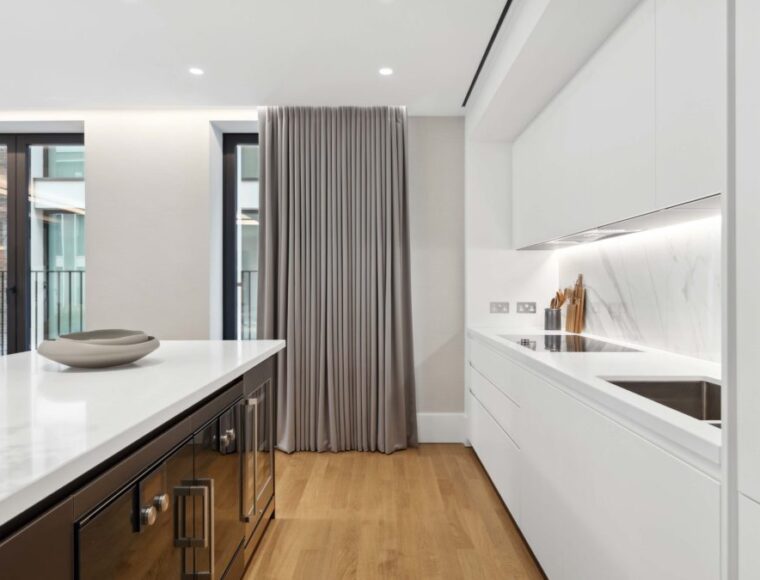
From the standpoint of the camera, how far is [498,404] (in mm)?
2539

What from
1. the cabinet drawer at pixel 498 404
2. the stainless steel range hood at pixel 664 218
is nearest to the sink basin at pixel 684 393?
the stainless steel range hood at pixel 664 218

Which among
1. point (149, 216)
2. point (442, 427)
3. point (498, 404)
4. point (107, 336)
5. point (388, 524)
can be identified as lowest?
point (388, 524)

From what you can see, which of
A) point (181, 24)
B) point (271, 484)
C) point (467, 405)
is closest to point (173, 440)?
point (271, 484)

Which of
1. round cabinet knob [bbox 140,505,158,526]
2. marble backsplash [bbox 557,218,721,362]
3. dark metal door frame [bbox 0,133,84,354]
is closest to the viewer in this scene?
round cabinet knob [bbox 140,505,158,526]

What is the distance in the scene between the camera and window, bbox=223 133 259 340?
153 inches

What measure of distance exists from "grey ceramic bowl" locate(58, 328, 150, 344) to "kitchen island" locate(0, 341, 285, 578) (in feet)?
0.30

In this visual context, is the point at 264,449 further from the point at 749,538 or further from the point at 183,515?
the point at 749,538

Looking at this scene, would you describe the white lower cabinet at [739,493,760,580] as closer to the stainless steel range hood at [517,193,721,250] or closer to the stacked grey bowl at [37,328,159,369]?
the stainless steel range hood at [517,193,721,250]

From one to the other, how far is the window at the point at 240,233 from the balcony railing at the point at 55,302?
1255mm

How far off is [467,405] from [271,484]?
1.72m

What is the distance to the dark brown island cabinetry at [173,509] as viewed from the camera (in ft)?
2.58

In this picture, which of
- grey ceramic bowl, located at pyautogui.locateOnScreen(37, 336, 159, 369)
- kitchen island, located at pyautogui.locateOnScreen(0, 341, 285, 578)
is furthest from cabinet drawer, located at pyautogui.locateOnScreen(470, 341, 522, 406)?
grey ceramic bowl, located at pyautogui.locateOnScreen(37, 336, 159, 369)

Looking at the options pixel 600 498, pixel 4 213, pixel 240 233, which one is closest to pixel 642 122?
pixel 600 498

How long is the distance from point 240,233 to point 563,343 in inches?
109
